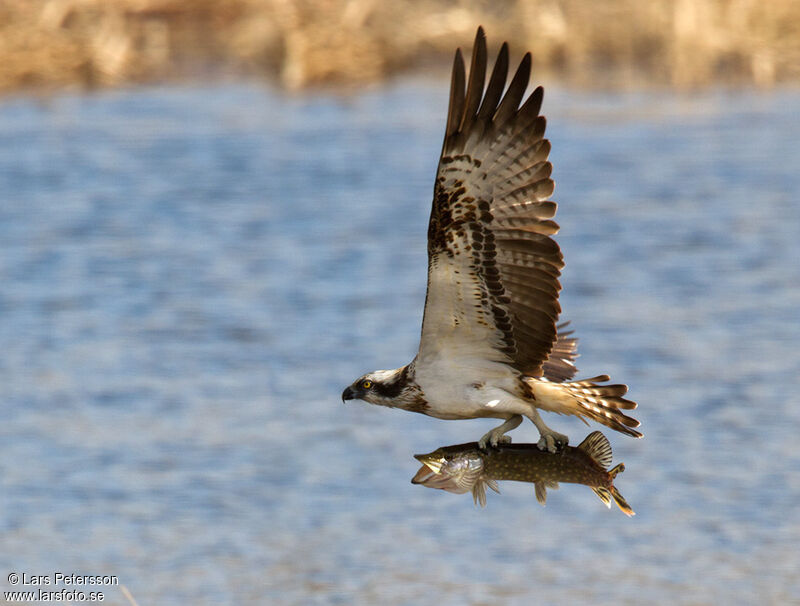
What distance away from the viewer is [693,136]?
24875mm

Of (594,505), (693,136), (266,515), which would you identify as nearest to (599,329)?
(594,505)

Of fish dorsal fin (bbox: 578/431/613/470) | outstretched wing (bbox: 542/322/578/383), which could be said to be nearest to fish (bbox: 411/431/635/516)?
fish dorsal fin (bbox: 578/431/613/470)

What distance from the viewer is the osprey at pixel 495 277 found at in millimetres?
6520

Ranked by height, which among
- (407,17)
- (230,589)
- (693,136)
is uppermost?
(407,17)

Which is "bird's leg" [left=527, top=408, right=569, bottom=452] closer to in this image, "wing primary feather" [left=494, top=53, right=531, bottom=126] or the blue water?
"wing primary feather" [left=494, top=53, right=531, bottom=126]

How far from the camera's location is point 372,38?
2480cm

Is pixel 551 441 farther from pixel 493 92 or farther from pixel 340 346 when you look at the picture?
pixel 340 346

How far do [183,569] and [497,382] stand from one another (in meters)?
5.43

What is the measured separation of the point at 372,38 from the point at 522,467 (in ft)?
63.0

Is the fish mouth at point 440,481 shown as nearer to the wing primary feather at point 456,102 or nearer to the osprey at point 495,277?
the osprey at point 495,277

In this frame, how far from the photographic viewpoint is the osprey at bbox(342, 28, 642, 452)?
6.52 m

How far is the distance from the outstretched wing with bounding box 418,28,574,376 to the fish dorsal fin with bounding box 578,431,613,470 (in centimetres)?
60

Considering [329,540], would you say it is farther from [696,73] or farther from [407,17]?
[696,73]

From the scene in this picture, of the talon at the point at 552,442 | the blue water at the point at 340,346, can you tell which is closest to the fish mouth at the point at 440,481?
the talon at the point at 552,442
